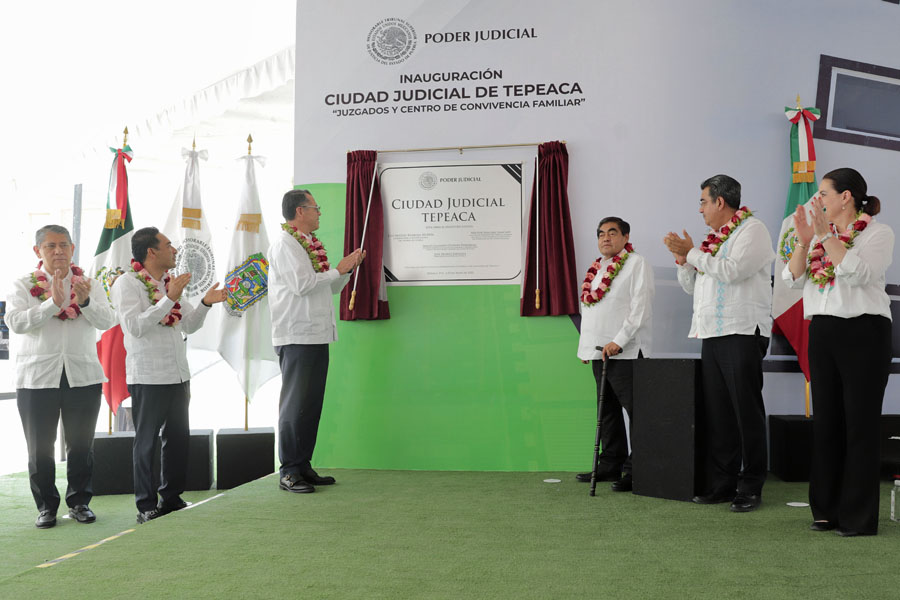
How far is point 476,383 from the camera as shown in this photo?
5.21 m

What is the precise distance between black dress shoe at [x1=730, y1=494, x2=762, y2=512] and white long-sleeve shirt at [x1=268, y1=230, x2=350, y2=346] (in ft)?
7.88

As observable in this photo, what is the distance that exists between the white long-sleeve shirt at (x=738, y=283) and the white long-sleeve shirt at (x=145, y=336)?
2.82 metres

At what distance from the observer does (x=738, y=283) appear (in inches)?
147

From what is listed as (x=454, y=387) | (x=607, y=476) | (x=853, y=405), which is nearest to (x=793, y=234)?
(x=607, y=476)

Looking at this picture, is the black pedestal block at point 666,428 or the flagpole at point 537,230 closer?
the black pedestal block at point 666,428

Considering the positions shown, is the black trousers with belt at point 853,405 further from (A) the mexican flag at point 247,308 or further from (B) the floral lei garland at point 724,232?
(A) the mexican flag at point 247,308

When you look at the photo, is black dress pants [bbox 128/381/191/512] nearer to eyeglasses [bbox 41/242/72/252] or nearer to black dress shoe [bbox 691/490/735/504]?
eyeglasses [bbox 41/242/72/252]

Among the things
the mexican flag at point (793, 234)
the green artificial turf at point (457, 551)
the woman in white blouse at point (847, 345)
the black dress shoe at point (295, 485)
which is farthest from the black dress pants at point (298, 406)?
the mexican flag at point (793, 234)

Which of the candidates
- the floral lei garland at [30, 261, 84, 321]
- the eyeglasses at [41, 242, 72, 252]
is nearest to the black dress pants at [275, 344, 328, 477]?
the floral lei garland at [30, 261, 84, 321]

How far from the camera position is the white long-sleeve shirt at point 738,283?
3.67 meters

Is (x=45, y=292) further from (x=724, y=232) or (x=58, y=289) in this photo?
(x=724, y=232)

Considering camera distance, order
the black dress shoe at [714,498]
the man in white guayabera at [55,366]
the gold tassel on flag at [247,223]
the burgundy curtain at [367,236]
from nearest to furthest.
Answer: the black dress shoe at [714,498] < the man in white guayabera at [55,366] < the burgundy curtain at [367,236] < the gold tassel on flag at [247,223]

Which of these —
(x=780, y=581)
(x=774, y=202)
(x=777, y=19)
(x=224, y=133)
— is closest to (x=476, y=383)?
(x=774, y=202)

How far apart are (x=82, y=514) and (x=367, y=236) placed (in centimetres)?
245
